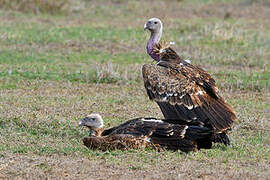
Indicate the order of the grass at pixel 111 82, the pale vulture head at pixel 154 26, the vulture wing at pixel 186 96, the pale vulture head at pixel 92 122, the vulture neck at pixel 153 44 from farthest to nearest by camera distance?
1. the pale vulture head at pixel 154 26
2. the vulture neck at pixel 153 44
3. the vulture wing at pixel 186 96
4. the pale vulture head at pixel 92 122
5. the grass at pixel 111 82

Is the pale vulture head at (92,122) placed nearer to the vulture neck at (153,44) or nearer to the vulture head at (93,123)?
the vulture head at (93,123)

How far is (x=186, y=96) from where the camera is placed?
25.5 feet

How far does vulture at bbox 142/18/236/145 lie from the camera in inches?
294

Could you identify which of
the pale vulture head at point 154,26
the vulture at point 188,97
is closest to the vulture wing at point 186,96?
the vulture at point 188,97

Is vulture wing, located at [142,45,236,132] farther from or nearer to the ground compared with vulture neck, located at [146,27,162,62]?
nearer to the ground

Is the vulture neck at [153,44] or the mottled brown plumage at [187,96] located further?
the vulture neck at [153,44]

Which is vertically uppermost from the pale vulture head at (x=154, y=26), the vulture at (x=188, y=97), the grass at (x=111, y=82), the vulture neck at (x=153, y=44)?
the pale vulture head at (x=154, y=26)

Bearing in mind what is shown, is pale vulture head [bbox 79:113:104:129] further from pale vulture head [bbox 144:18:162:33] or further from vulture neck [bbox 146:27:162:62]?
pale vulture head [bbox 144:18:162:33]

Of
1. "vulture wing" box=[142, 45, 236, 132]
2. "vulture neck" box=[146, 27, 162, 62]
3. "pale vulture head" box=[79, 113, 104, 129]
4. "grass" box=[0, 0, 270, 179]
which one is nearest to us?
"grass" box=[0, 0, 270, 179]

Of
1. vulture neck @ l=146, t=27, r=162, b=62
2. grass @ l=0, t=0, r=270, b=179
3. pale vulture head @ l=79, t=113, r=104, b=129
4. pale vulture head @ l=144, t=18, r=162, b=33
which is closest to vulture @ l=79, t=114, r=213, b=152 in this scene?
grass @ l=0, t=0, r=270, b=179

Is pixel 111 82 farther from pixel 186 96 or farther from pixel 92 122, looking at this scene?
pixel 92 122

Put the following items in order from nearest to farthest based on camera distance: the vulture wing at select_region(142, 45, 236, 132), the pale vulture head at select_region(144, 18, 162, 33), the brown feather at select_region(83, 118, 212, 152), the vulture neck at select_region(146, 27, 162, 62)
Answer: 1. the brown feather at select_region(83, 118, 212, 152)
2. the vulture wing at select_region(142, 45, 236, 132)
3. the vulture neck at select_region(146, 27, 162, 62)
4. the pale vulture head at select_region(144, 18, 162, 33)

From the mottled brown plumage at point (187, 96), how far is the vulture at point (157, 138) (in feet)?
0.94

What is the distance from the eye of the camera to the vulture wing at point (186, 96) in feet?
24.7
